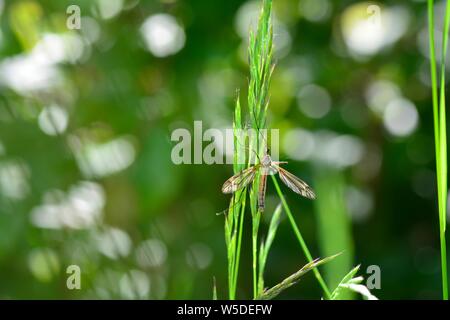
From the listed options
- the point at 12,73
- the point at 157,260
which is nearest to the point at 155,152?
the point at 157,260

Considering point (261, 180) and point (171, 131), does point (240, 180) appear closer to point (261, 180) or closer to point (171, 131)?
point (261, 180)

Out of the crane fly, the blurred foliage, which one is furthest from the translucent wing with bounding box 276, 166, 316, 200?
the blurred foliage

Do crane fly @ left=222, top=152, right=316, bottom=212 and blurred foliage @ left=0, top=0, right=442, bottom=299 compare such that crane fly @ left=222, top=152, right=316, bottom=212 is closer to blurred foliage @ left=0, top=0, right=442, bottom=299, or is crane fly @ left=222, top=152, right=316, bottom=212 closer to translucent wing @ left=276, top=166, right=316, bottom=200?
translucent wing @ left=276, top=166, right=316, bottom=200

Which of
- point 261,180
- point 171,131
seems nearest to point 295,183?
point 261,180

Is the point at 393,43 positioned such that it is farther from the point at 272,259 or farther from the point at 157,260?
the point at 157,260

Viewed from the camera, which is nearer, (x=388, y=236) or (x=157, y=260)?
(x=157, y=260)

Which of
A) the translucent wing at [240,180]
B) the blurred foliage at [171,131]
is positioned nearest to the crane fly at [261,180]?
the translucent wing at [240,180]
